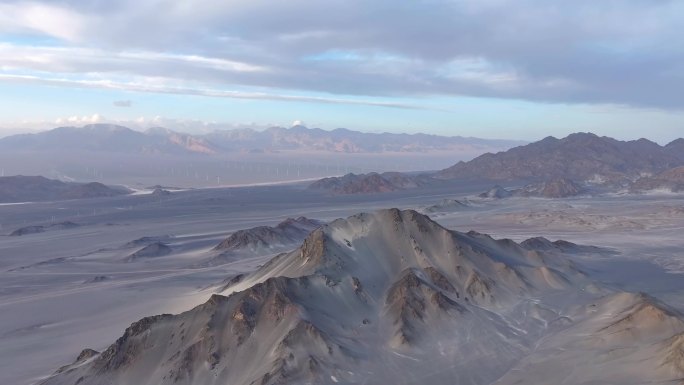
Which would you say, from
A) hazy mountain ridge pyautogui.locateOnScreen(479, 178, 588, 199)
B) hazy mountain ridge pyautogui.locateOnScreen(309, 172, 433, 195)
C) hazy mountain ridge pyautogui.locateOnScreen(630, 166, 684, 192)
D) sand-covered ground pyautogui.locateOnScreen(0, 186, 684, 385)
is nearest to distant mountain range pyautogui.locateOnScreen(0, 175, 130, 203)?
sand-covered ground pyautogui.locateOnScreen(0, 186, 684, 385)

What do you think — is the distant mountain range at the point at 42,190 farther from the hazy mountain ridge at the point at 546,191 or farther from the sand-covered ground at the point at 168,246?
the hazy mountain ridge at the point at 546,191

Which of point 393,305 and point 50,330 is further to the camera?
point 50,330

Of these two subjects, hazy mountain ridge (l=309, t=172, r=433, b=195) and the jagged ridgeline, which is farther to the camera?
hazy mountain ridge (l=309, t=172, r=433, b=195)

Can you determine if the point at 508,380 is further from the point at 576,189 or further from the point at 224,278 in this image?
the point at 576,189

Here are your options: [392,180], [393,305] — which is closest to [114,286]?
[393,305]

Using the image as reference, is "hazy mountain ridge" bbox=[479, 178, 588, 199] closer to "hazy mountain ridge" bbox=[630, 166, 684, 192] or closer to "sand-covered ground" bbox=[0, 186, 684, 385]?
"sand-covered ground" bbox=[0, 186, 684, 385]

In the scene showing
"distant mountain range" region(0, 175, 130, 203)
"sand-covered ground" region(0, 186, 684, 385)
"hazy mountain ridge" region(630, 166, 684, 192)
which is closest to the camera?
"sand-covered ground" region(0, 186, 684, 385)

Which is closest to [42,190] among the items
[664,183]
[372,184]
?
[372,184]
